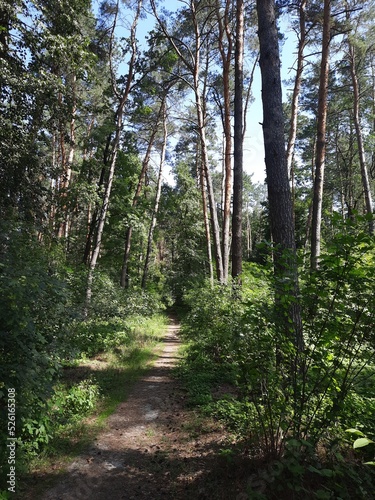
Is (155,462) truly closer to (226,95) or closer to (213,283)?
(213,283)

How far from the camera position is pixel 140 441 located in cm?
432

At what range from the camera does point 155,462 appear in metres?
3.76

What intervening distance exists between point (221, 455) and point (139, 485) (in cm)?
102

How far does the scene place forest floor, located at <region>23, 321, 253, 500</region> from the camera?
311 cm

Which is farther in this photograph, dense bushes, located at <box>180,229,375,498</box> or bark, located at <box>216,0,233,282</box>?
bark, located at <box>216,0,233,282</box>

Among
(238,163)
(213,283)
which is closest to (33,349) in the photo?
(238,163)

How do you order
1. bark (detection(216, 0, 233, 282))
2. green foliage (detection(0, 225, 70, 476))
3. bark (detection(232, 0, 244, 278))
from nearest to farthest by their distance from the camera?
1. green foliage (detection(0, 225, 70, 476))
2. bark (detection(232, 0, 244, 278))
3. bark (detection(216, 0, 233, 282))

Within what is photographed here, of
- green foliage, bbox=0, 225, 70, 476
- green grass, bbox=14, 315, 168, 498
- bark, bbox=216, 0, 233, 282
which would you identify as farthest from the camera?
bark, bbox=216, 0, 233, 282

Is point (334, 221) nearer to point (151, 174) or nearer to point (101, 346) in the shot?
point (101, 346)

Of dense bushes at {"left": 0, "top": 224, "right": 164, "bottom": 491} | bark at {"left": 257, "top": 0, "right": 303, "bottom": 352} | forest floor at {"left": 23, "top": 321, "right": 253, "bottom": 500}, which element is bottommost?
forest floor at {"left": 23, "top": 321, "right": 253, "bottom": 500}

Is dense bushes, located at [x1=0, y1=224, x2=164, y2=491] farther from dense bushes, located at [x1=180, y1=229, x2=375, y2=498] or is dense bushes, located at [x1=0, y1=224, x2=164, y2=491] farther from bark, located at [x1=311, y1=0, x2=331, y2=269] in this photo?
bark, located at [x1=311, y1=0, x2=331, y2=269]

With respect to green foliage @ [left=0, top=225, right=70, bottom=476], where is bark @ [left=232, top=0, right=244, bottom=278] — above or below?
above

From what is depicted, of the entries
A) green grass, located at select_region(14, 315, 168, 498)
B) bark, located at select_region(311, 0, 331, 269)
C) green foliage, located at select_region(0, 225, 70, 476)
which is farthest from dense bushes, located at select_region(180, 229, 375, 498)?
bark, located at select_region(311, 0, 331, 269)

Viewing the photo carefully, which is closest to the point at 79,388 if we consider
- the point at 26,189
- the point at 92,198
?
the point at 26,189
